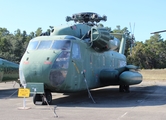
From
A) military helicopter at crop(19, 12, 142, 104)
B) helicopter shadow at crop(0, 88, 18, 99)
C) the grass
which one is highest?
military helicopter at crop(19, 12, 142, 104)

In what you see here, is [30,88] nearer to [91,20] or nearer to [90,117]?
[90,117]

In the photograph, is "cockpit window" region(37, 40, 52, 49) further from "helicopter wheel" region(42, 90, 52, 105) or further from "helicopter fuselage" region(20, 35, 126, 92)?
"helicopter wheel" region(42, 90, 52, 105)

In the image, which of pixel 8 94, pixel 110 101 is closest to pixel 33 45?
pixel 110 101

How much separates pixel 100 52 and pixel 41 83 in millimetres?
4997

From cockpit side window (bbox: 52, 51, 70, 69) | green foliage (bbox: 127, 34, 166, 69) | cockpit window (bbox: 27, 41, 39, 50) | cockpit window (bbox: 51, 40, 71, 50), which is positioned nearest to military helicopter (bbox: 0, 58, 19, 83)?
cockpit window (bbox: 27, 41, 39, 50)

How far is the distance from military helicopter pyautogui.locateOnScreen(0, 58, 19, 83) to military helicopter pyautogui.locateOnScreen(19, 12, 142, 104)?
7067mm

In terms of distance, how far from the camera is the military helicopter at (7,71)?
1861cm

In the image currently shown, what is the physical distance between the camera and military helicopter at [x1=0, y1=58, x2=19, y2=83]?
61.0 ft

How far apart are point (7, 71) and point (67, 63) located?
9.57m

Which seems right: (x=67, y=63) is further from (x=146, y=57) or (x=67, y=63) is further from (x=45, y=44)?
(x=146, y=57)

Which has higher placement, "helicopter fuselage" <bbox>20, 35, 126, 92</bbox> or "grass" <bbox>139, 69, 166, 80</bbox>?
"helicopter fuselage" <bbox>20, 35, 126, 92</bbox>

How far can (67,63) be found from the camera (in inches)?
435

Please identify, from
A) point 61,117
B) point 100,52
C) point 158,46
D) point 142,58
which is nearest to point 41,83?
point 61,117

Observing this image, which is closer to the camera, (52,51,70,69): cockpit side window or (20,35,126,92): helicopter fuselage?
(20,35,126,92): helicopter fuselage
